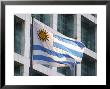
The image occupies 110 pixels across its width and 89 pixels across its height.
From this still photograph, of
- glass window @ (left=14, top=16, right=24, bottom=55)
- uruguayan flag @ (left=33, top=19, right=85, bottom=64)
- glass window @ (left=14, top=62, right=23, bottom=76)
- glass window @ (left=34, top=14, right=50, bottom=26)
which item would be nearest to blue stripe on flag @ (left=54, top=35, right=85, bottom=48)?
uruguayan flag @ (left=33, top=19, right=85, bottom=64)

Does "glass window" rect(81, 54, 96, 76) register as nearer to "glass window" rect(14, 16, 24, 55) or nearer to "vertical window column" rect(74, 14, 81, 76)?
"vertical window column" rect(74, 14, 81, 76)

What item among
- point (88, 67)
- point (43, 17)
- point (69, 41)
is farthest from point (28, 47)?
point (88, 67)

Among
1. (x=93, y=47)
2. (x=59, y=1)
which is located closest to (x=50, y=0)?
(x=59, y=1)

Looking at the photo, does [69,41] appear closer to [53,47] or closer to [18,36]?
[53,47]

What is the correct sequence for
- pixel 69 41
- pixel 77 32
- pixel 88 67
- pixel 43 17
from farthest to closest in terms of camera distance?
pixel 77 32, pixel 88 67, pixel 69 41, pixel 43 17

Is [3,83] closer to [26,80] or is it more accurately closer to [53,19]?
[26,80]
